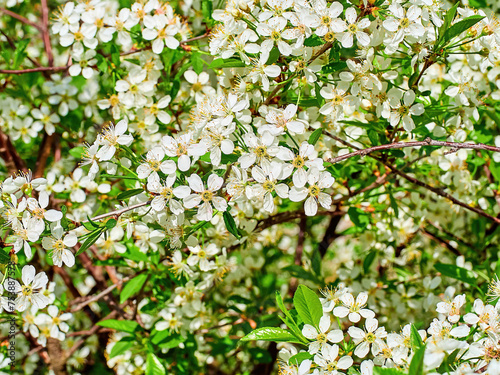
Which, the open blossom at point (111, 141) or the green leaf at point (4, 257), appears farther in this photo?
the open blossom at point (111, 141)

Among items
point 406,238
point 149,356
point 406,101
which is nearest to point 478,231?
point 406,238

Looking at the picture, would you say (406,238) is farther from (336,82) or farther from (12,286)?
(12,286)

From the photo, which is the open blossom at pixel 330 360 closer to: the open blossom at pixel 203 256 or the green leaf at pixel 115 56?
the open blossom at pixel 203 256

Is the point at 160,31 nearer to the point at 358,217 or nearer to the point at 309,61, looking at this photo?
the point at 309,61

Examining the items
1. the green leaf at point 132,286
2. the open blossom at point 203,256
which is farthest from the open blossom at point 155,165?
the green leaf at point 132,286

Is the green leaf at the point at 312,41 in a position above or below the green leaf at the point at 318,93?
above

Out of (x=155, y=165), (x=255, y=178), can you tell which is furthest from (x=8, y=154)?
(x=255, y=178)
